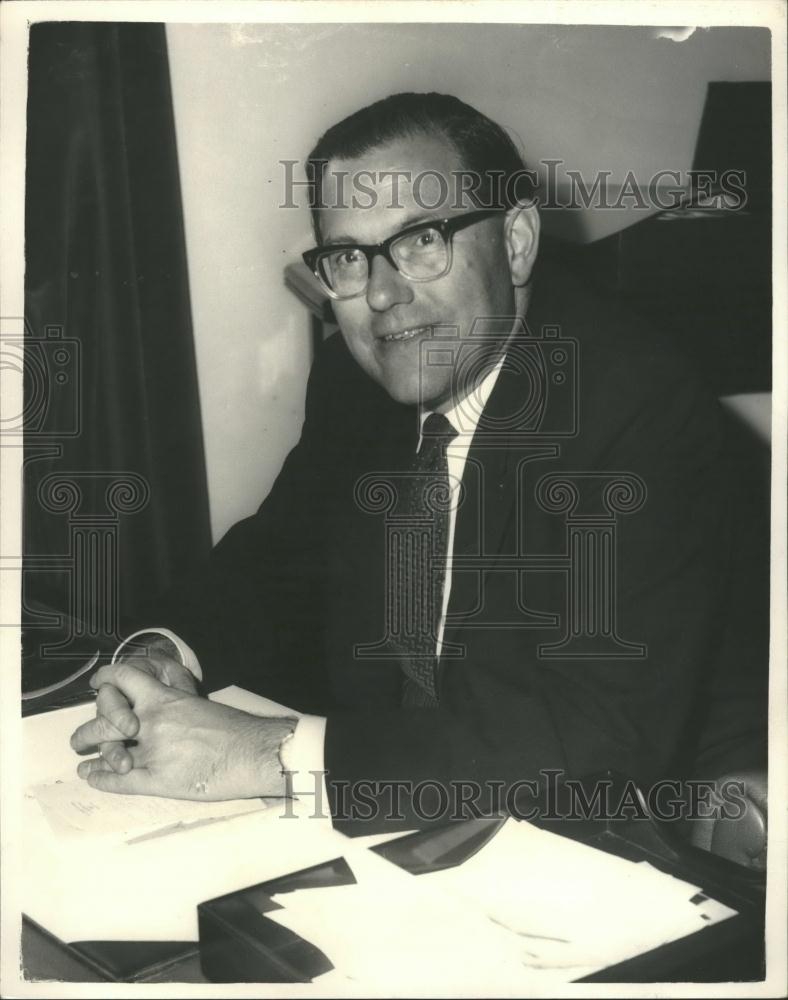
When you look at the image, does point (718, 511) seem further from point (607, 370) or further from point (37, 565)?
point (37, 565)

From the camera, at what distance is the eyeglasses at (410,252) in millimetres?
1220

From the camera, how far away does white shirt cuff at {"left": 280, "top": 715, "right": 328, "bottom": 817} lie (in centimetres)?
108

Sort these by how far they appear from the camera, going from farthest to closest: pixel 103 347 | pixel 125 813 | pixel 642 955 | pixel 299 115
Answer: pixel 103 347, pixel 299 115, pixel 125 813, pixel 642 955

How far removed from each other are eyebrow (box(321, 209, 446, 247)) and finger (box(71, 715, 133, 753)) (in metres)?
0.68

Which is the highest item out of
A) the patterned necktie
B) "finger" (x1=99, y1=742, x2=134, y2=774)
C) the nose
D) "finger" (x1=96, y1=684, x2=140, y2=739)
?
the nose

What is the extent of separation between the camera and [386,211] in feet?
3.98

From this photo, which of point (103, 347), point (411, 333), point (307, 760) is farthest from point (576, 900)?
point (103, 347)

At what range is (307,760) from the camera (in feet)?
3.61

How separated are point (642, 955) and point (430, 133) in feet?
3.27

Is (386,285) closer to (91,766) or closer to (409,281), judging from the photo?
(409,281)

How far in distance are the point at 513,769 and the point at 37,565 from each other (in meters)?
0.66

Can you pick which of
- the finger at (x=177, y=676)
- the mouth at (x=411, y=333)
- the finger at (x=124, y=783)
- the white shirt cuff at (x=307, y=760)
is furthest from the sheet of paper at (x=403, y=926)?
the mouth at (x=411, y=333)
